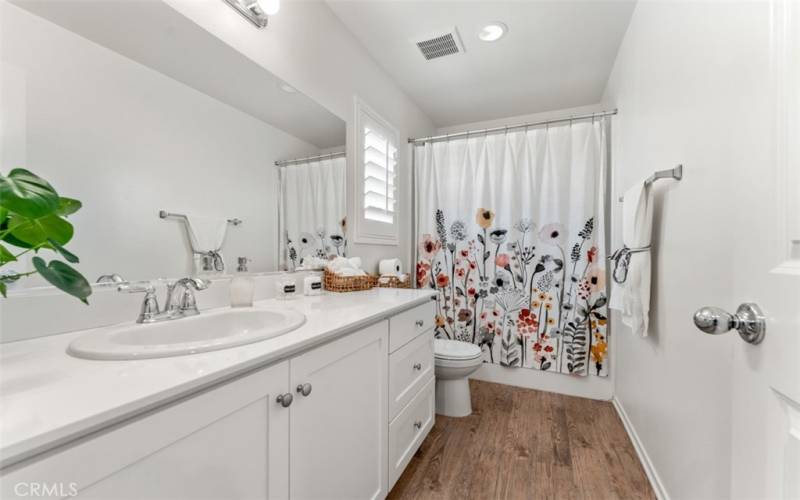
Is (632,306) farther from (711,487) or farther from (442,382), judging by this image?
(442,382)

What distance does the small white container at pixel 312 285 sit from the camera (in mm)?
1553

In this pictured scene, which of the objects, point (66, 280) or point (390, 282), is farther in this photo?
point (390, 282)

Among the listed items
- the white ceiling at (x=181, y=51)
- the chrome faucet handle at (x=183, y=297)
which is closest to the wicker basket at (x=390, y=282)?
the white ceiling at (x=181, y=51)

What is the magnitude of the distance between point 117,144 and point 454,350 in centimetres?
188

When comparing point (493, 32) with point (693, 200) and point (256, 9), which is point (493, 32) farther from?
point (693, 200)

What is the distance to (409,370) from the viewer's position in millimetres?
1455

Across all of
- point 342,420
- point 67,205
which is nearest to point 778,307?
point 342,420

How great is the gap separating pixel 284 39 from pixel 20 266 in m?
1.27

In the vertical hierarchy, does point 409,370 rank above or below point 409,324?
below

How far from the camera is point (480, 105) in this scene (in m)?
2.77

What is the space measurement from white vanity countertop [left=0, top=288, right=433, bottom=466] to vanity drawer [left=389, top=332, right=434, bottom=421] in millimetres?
526

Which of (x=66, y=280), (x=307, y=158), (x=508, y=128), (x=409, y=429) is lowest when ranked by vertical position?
(x=409, y=429)

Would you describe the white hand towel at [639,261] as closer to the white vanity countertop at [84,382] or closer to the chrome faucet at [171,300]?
the white vanity countertop at [84,382]

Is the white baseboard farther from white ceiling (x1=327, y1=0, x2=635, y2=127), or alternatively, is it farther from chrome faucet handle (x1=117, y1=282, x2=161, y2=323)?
white ceiling (x1=327, y1=0, x2=635, y2=127)
